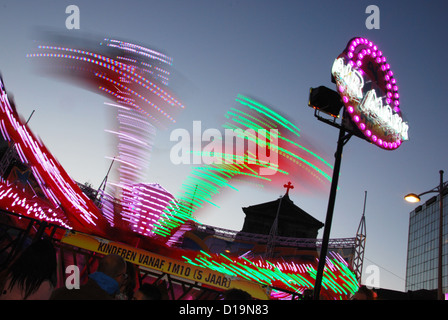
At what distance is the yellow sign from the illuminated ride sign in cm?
489

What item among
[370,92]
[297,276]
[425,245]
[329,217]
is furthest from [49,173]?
[425,245]

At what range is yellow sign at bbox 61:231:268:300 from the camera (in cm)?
653

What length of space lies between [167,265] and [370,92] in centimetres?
730

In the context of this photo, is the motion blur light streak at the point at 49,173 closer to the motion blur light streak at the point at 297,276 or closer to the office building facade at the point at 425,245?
the motion blur light streak at the point at 297,276

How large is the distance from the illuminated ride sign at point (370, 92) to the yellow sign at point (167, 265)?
4.89 metres

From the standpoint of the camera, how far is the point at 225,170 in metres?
9.84

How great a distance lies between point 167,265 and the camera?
707 cm

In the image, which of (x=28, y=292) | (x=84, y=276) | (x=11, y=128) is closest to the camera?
(x=28, y=292)

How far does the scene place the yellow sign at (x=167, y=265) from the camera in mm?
6531

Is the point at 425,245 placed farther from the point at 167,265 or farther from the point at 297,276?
the point at 167,265

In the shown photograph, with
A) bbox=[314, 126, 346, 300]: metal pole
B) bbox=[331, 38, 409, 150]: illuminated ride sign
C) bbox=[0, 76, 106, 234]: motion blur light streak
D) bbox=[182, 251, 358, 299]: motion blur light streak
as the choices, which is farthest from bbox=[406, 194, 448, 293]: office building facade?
bbox=[0, 76, 106, 234]: motion blur light streak
